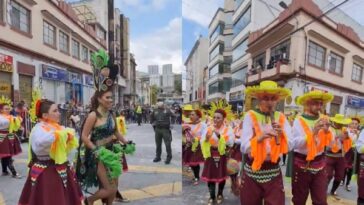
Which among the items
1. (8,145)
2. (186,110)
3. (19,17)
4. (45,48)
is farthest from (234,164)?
(8,145)

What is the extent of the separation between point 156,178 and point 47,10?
201 centimetres

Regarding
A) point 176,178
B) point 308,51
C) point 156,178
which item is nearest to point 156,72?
point 308,51

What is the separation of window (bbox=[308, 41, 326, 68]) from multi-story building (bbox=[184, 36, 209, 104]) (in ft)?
2.18

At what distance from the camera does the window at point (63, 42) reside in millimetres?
2475

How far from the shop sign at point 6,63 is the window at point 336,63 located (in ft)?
7.07

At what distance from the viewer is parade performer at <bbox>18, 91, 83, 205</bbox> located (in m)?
2.47

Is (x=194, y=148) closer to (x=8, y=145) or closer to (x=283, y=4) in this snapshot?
(x=283, y=4)

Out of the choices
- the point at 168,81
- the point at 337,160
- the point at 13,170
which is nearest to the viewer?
the point at 168,81

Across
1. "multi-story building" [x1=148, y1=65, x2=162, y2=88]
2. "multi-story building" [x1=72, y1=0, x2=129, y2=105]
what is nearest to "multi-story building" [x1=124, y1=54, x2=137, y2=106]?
"multi-story building" [x1=72, y1=0, x2=129, y2=105]

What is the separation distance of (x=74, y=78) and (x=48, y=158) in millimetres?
632

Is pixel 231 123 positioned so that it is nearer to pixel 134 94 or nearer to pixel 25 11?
pixel 134 94

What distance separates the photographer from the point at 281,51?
2.11 meters

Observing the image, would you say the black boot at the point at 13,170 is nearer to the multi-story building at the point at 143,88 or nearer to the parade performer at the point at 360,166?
the multi-story building at the point at 143,88

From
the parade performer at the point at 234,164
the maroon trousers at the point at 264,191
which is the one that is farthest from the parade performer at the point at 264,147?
the parade performer at the point at 234,164
